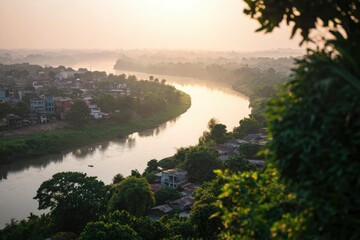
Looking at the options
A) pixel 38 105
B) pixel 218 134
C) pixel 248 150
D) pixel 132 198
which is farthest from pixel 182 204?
pixel 38 105

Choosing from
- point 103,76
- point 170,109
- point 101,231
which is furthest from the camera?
point 103,76

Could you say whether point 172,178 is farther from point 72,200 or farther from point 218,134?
point 218,134

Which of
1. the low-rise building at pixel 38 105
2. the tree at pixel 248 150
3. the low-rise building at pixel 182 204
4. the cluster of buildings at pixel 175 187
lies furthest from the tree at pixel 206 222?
the low-rise building at pixel 38 105

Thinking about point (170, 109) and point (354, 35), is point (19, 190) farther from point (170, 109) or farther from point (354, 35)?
point (170, 109)

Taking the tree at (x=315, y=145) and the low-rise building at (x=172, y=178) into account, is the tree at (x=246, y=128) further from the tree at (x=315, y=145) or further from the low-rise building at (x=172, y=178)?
the tree at (x=315, y=145)

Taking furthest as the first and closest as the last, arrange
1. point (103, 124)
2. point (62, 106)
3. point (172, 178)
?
point (62, 106) < point (103, 124) < point (172, 178)

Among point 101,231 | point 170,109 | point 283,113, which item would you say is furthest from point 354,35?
point 170,109

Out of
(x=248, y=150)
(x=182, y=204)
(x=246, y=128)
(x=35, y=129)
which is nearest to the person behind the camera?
(x=182, y=204)
